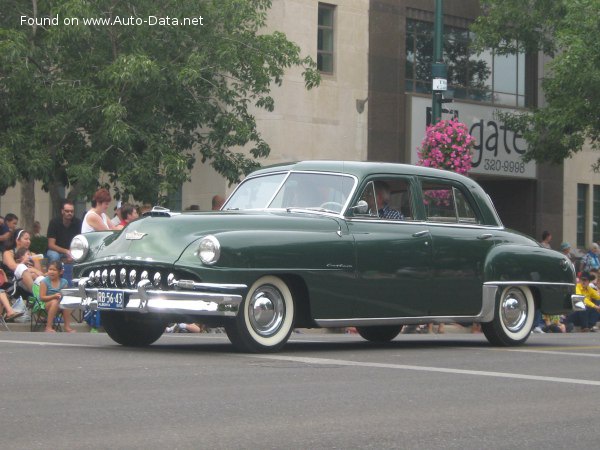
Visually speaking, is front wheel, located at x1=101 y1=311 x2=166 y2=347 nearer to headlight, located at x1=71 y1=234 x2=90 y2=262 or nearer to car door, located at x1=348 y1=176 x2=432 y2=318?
headlight, located at x1=71 y1=234 x2=90 y2=262

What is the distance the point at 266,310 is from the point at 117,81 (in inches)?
520

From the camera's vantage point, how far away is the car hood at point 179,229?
448 inches

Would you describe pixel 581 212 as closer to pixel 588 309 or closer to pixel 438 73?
pixel 438 73

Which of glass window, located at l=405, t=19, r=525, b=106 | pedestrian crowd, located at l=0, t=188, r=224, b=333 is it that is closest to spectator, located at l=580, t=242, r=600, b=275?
glass window, located at l=405, t=19, r=525, b=106

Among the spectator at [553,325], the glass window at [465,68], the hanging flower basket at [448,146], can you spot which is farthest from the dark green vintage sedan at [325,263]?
the glass window at [465,68]

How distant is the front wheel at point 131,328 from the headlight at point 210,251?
1433 mm

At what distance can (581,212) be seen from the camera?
135 ft

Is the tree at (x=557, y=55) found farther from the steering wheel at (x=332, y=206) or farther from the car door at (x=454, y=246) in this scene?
the steering wheel at (x=332, y=206)

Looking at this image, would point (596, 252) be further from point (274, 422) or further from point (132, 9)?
point (274, 422)

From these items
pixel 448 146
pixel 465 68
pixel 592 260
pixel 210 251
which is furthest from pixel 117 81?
pixel 465 68

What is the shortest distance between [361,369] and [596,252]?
19719mm

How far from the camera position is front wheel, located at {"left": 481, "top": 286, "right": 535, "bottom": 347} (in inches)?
543

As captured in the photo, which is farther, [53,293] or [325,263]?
[53,293]

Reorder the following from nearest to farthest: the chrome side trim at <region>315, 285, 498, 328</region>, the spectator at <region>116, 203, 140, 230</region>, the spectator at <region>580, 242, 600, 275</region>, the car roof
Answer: the chrome side trim at <region>315, 285, 498, 328</region>, the car roof, the spectator at <region>116, 203, 140, 230</region>, the spectator at <region>580, 242, 600, 275</region>
